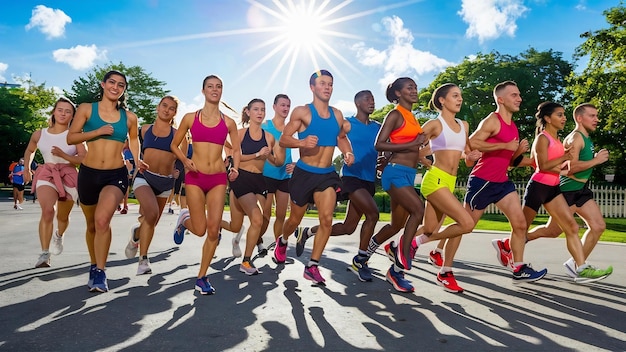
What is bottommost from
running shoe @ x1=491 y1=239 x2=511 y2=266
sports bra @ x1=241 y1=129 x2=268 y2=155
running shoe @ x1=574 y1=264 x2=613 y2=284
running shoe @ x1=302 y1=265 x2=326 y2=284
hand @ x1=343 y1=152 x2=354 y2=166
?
running shoe @ x1=302 y1=265 x2=326 y2=284

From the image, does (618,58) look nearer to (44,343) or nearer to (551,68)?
(551,68)

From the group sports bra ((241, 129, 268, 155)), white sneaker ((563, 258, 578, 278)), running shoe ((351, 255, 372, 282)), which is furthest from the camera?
sports bra ((241, 129, 268, 155))

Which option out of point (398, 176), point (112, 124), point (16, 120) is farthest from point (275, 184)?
point (16, 120)

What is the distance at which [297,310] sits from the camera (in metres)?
4.71

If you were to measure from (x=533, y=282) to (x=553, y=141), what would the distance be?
172 cm

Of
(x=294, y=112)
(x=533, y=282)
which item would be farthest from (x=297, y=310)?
(x=533, y=282)

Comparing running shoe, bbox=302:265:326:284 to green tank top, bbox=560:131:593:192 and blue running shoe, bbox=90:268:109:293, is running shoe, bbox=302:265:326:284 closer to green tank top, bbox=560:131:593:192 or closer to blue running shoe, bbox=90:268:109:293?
blue running shoe, bbox=90:268:109:293

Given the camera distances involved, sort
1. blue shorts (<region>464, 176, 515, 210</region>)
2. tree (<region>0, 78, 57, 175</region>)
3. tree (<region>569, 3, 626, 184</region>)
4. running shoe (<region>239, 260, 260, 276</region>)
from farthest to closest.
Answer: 1. tree (<region>0, 78, 57, 175</region>)
2. tree (<region>569, 3, 626, 184</region>)
3. running shoe (<region>239, 260, 260, 276</region>)
4. blue shorts (<region>464, 176, 515, 210</region>)

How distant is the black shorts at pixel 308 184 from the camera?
6.18 metres

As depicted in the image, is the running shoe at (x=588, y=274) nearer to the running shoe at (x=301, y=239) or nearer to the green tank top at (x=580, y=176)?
the green tank top at (x=580, y=176)

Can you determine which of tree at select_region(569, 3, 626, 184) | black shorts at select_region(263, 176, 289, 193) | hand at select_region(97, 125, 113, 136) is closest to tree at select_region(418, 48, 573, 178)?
tree at select_region(569, 3, 626, 184)

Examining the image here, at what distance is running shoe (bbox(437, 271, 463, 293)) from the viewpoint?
18.8 ft

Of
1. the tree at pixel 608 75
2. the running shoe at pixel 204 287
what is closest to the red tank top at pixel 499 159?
the running shoe at pixel 204 287

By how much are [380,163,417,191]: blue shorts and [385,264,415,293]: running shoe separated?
3.03 ft
